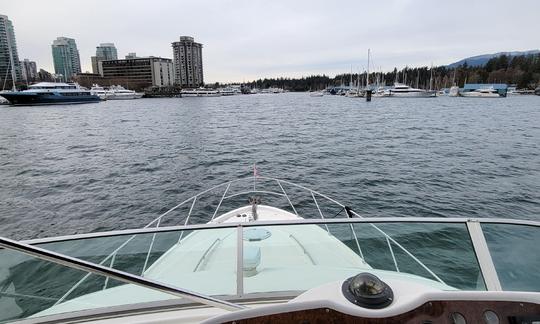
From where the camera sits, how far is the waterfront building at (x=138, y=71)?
163625 millimetres

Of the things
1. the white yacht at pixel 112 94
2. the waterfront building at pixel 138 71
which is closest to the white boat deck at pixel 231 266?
the white yacht at pixel 112 94

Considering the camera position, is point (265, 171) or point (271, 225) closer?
point (271, 225)

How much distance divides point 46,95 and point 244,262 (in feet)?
285

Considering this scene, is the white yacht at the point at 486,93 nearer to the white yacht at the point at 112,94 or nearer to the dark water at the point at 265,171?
the dark water at the point at 265,171

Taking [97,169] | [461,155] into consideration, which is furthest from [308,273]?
[461,155]

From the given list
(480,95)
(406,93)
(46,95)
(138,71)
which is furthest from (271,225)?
(138,71)

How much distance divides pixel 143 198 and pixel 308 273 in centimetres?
1149

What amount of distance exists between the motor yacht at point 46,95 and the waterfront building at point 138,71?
8609 cm

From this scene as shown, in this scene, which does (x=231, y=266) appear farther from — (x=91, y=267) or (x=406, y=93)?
(x=406, y=93)

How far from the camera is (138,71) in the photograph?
16625 centimetres

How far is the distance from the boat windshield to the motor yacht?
281 feet

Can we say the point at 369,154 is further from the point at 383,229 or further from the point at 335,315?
the point at 335,315

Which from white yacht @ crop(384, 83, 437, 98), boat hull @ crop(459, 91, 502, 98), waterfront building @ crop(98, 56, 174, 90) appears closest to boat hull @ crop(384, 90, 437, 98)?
white yacht @ crop(384, 83, 437, 98)

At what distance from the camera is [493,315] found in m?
1.46
